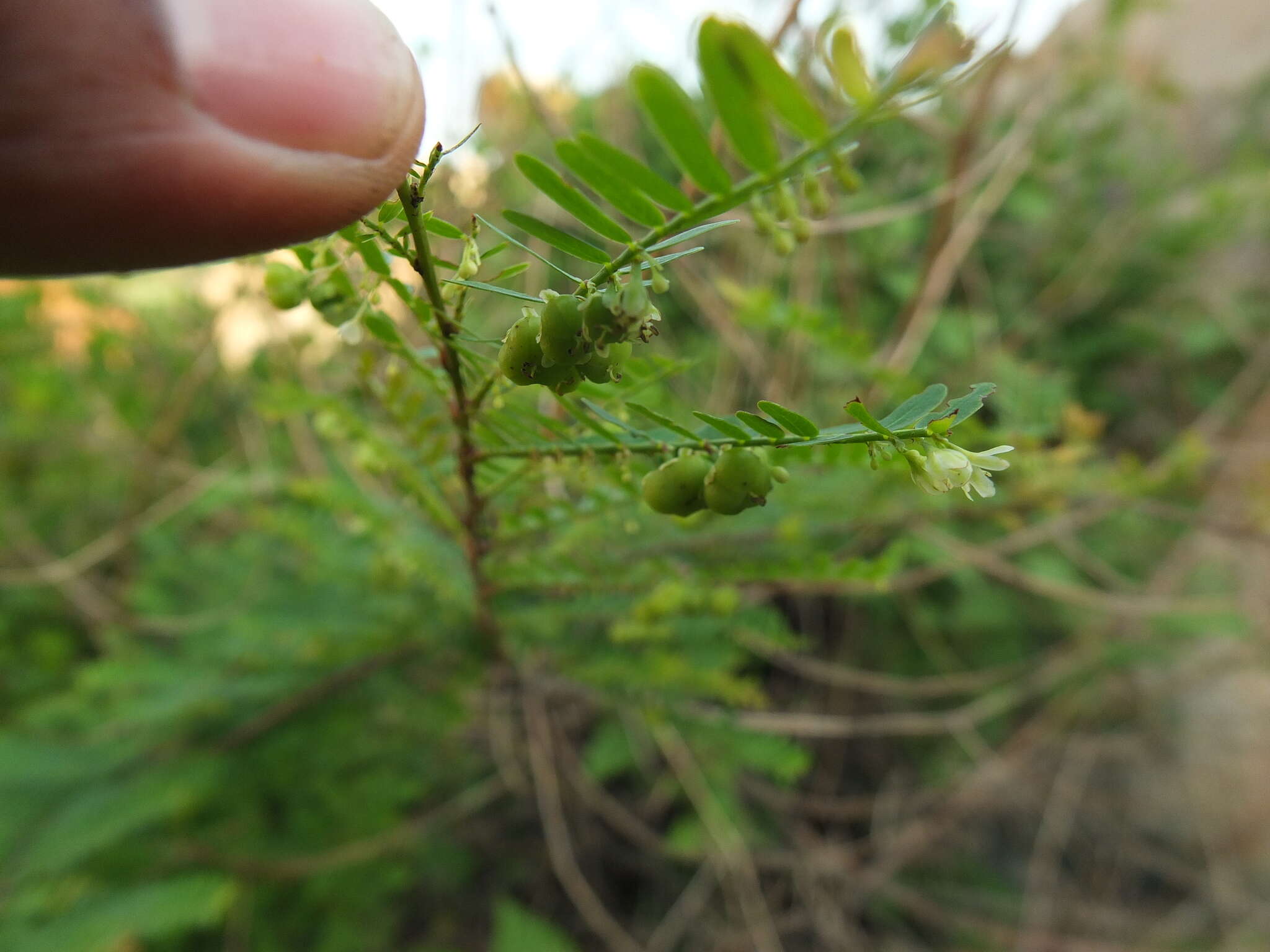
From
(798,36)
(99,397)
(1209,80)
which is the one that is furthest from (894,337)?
(1209,80)

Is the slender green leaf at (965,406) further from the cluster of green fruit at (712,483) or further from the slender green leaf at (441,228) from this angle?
the slender green leaf at (441,228)

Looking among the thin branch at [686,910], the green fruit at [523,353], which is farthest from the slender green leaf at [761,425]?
the thin branch at [686,910]

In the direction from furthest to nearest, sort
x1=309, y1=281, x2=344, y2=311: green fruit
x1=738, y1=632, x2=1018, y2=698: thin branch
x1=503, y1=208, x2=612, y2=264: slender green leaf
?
x1=738, y1=632, x2=1018, y2=698: thin branch, x1=309, y1=281, x2=344, y2=311: green fruit, x1=503, y1=208, x2=612, y2=264: slender green leaf

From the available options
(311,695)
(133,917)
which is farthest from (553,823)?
(133,917)

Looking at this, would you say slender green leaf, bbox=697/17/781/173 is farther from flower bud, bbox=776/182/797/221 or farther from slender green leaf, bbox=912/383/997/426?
slender green leaf, bbox=912/383/997/426

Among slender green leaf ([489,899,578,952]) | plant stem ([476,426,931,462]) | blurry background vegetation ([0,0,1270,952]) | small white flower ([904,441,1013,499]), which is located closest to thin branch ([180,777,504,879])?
blurry background vegetation ([0,0,1270,952])

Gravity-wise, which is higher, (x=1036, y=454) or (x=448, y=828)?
(x=1036, y=454)

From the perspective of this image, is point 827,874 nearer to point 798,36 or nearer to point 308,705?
point 308,705
